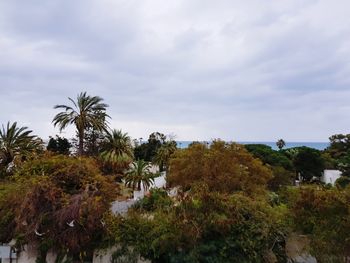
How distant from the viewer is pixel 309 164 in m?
37.0

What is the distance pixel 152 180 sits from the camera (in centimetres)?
3191

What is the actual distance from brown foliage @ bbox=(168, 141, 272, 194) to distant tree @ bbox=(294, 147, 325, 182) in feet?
66.6

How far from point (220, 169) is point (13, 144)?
516 inches

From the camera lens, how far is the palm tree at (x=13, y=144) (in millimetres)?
20078

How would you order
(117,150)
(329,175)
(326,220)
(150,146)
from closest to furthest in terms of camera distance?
(326,220) < (329,175) < (117,150) < (150,146)

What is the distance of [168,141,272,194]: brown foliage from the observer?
16.6m

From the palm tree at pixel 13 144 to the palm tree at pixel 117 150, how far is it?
14630 millimetres

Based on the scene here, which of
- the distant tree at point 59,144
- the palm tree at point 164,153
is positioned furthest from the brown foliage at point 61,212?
the palm tree at point 164,153

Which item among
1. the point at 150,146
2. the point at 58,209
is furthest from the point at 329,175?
the point at 58,209

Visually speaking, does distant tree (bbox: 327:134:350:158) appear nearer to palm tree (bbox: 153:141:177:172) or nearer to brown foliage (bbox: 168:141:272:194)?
palm tree (bbox: 153:141:177:172)

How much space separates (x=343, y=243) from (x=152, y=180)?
24.8 m

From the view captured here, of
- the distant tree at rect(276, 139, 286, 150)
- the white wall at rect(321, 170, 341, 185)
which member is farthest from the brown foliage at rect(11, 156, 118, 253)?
the distant tree at rect(276, 139, 286, 150)

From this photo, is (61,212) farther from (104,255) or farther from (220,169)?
(220,169)

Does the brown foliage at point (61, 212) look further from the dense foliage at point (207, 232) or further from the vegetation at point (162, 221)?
the dense foliage at point (207, 232)
